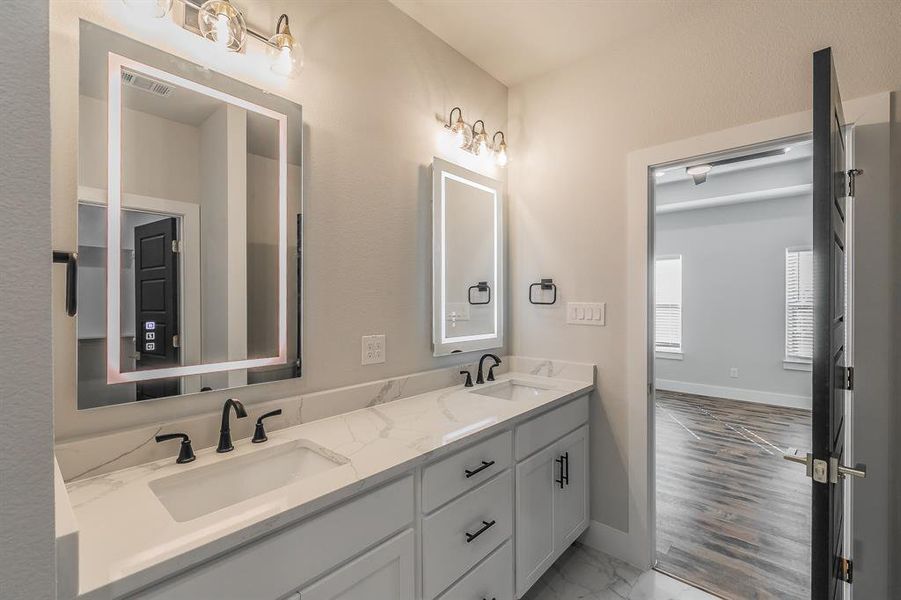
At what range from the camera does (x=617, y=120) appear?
85.9 inches

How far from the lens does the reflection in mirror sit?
1.09m

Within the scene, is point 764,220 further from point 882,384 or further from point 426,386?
point 426,386

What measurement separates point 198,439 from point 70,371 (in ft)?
1.23

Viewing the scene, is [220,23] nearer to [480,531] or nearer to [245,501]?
[245,501]

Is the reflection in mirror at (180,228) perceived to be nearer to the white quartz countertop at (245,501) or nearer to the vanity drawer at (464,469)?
the white quartz countertop at (245,501)

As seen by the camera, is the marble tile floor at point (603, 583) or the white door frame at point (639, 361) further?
the white door frame at point (639, 361)

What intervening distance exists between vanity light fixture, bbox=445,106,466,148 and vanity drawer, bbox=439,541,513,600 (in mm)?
1904

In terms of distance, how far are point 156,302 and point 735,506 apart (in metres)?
3.31

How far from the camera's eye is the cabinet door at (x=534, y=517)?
169 cm

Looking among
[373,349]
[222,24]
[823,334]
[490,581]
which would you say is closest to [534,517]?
[490,581]

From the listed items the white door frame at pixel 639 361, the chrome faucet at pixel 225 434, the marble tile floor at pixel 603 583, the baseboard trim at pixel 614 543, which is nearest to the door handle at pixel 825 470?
the white door frame at pixel 639 361

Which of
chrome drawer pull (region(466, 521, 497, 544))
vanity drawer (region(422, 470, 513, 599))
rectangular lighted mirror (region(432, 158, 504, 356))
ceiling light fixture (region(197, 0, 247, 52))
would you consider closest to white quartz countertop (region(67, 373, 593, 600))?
vanity drawer (region(422, 470, 513, 599))

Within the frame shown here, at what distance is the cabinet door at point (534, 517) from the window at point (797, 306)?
4760mm

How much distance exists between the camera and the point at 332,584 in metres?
1.00
